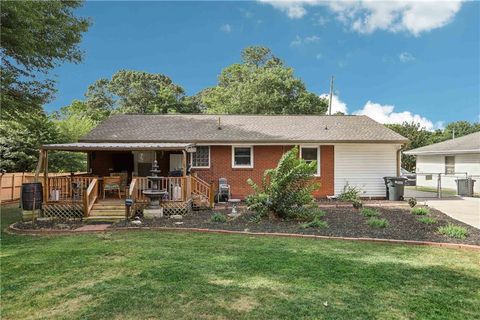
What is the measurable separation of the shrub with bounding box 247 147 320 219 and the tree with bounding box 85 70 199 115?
34.0 meters

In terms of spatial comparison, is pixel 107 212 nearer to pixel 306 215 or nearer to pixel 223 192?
pixel 223 192

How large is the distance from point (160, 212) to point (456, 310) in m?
8.48

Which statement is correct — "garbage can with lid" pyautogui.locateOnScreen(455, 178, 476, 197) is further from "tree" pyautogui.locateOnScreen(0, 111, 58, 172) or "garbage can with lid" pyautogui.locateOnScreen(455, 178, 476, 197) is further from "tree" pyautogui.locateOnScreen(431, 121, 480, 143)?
"tree" pyautogui.locateOnScreen(431, 121, 480, 143)

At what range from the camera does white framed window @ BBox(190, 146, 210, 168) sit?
15.2 metres

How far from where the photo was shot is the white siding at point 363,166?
15641 mm

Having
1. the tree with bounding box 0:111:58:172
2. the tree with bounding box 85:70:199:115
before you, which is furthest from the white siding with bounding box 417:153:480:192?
the tree with bounding box 85:70:199:115

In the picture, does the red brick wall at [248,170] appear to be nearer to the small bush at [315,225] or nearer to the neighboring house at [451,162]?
the neighboring house at [451,162]

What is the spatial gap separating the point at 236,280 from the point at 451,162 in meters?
22.7

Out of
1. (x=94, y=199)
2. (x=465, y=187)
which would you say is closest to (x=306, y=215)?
(x=94, y=199)

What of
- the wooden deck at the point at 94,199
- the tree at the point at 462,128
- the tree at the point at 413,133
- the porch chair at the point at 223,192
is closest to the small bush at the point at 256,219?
the wooden deck at the point at 94,199

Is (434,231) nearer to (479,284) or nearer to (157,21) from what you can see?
(479,284)

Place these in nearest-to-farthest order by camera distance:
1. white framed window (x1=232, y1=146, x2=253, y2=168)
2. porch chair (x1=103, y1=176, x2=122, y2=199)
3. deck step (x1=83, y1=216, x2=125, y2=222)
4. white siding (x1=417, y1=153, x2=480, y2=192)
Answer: deck step (x1=83, y1=216, x2=125, y2=222) → porch chair (x1=103, y1=176, x2=122, y2=199) → white framed window (x1=232, y1=146, x2=253, y2=168) → white siding (x1=417, y1=153, x2=480, y2=192)

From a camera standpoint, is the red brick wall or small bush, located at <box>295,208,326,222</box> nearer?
small bush, located at <box>295,208,326,222</box>

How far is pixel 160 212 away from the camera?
10641 mm
